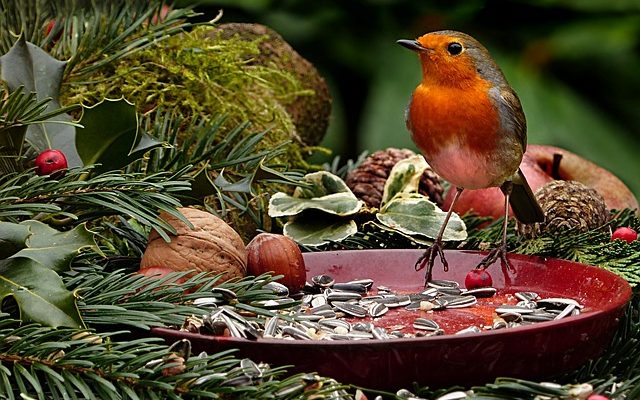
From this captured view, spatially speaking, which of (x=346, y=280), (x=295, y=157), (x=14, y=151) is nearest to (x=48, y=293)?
(x=14, y=151)

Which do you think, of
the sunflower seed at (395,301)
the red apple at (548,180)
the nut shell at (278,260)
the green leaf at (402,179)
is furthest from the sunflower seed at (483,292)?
the red apple at (548,180)

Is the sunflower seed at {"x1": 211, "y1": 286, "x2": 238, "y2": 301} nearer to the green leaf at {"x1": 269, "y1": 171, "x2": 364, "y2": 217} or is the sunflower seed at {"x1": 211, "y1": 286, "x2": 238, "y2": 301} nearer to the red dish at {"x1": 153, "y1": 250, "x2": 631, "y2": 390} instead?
the red dish at {"x1": 153, "y1": 250, "x2": 631, "y2": 390}

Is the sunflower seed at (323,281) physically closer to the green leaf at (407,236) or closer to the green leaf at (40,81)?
the green leaf at (407,236)

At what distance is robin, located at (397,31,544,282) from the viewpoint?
162 cm

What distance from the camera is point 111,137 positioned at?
4.40 ft

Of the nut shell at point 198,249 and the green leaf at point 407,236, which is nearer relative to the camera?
the nut shell at point 198,249

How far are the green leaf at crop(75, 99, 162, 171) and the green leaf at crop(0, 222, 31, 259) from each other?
28 cm

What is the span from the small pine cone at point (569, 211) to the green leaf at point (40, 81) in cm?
80

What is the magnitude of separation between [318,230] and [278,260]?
0.33m

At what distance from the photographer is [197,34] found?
2.12m

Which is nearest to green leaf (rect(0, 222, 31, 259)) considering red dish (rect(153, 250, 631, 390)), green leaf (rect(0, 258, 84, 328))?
green leaf (rect(0, 258, 84, 328))

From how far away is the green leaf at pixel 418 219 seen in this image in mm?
1684

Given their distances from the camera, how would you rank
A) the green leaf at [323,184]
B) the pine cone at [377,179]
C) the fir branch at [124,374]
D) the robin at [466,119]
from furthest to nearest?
the pine cone at [377,179]
the green leaf at [323,184]
the robin at [466,119]
the fir branch at [124,374]

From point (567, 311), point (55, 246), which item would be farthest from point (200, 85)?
point (567, 311)
